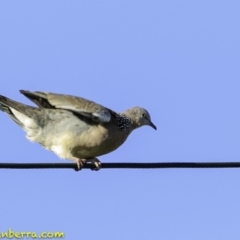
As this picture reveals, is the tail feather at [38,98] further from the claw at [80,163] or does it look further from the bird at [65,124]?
the claw at [80,163]

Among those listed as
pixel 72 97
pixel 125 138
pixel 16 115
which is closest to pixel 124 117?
pixel 125 138

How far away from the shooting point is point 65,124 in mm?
9695

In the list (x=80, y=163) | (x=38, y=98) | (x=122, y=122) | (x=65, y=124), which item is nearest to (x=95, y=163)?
(x=80, y=163)

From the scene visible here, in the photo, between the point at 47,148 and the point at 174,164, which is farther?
the point at 47,148

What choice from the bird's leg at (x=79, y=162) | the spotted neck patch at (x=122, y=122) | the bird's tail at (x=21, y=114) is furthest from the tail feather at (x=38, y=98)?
the spotted neck patch at (x=122, y=122)

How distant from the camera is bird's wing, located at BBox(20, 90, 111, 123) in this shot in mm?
9609

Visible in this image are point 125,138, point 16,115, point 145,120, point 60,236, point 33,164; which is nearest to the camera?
point 33,164

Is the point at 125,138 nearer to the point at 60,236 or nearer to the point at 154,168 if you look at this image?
the point at 60,236

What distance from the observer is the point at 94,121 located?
992 cm

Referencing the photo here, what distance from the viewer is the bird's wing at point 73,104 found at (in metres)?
9.61

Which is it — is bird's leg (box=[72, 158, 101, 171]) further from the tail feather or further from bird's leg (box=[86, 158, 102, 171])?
the tail feather

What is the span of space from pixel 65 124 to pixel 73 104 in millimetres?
278

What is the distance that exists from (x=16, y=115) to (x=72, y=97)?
77 cm

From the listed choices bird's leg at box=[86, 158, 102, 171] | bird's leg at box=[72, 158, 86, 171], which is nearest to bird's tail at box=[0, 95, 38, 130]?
bird's leg at box=[72, 158, 86, 171]
